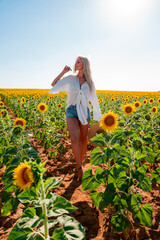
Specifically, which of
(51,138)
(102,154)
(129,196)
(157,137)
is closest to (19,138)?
(102,154)

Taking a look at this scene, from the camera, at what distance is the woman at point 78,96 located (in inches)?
138

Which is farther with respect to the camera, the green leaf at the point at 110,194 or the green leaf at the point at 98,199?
the green leaf at the point at 98,199

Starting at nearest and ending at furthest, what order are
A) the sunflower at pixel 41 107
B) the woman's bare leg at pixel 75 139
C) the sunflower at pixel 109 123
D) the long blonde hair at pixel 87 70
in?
the sunflower at pixel 109 123 < the woman's bare leg at pixel 75 139 < the long blonde hair at pixel 87 70 < the sunflower at pixel 41 107

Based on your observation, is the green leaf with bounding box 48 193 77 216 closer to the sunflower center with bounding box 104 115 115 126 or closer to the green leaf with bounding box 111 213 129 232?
the green leaf with bounding box 111 213 129 232

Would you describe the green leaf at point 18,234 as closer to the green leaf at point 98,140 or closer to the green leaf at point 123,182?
the green leaf at point 123,182

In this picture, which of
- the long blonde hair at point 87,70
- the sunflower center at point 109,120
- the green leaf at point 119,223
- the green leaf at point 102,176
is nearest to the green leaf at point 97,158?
the green leaf at point 102,176

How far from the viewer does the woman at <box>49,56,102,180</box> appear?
3.51m

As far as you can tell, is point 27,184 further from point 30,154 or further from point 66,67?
point 66,67

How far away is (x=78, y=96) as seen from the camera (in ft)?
11.7

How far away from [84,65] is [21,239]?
9.97 feet

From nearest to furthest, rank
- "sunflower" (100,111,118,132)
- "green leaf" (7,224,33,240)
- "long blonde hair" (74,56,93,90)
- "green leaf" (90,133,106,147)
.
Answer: "green leaf" (7,224,33,240) → "green leaf" (90,133,106,147) → "sunflower" (100,111,118,132) → "long blonde hair" (74,56,93,90)

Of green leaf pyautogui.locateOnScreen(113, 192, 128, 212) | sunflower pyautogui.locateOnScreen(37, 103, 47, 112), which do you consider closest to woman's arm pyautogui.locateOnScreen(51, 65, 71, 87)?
sunflower pyautogui.locateOnScreen(37, 103, 47, 112)

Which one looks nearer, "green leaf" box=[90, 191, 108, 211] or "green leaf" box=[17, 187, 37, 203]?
"green leaf" box=[17, 187, 37, 203]

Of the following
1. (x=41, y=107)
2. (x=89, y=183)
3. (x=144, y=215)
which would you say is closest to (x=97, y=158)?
(x=89, y=183)
